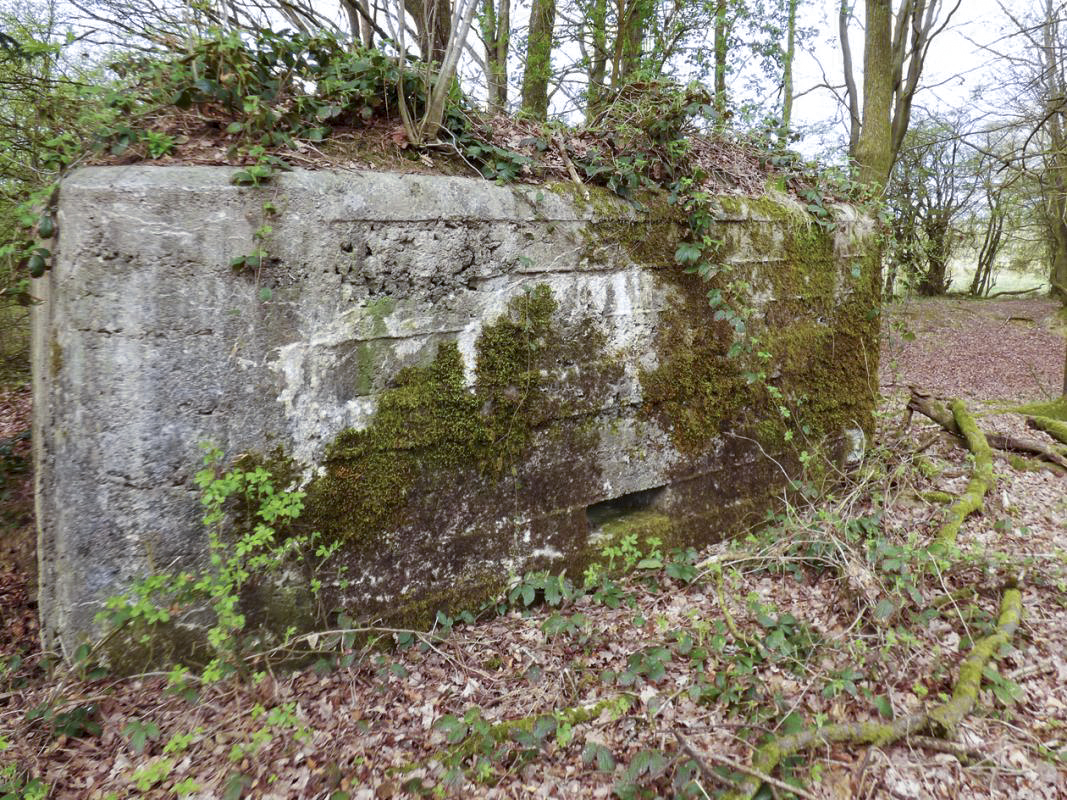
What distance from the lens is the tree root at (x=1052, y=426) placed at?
5.27m

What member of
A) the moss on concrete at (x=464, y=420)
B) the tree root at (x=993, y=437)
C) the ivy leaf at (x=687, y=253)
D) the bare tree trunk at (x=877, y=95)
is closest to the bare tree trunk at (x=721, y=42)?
the bare tree trunk at (x=877, y=95)

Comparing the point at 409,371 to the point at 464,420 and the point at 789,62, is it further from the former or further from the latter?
the point at 789,62

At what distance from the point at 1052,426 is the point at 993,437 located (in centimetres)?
68

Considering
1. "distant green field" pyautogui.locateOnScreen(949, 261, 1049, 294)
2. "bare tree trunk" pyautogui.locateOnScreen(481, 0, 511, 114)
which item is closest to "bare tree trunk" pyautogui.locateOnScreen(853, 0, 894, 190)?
"bare tree trunk" pyautogui.locateOnScreen(481, 0, 511, 114)

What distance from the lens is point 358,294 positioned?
2824 millimetres

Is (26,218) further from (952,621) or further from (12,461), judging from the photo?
(952,621)

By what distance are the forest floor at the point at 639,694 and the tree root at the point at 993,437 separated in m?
1.51

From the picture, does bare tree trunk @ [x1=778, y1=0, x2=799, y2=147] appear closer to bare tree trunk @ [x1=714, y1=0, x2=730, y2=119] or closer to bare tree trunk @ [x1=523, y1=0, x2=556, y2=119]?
bare tree trunk @ [x1=714, y1=0, x2=730, y2=119]

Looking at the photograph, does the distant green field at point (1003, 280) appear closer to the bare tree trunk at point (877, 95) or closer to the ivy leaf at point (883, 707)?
the bare tree trunk at point (877, 95)

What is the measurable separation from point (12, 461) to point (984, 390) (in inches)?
440

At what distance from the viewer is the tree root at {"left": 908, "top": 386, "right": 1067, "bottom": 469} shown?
4.93 m

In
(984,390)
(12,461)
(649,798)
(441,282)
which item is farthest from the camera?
(984,390)

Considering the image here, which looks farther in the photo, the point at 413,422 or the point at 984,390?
the point at 984,390

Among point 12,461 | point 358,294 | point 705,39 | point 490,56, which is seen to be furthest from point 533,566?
point 705,39
